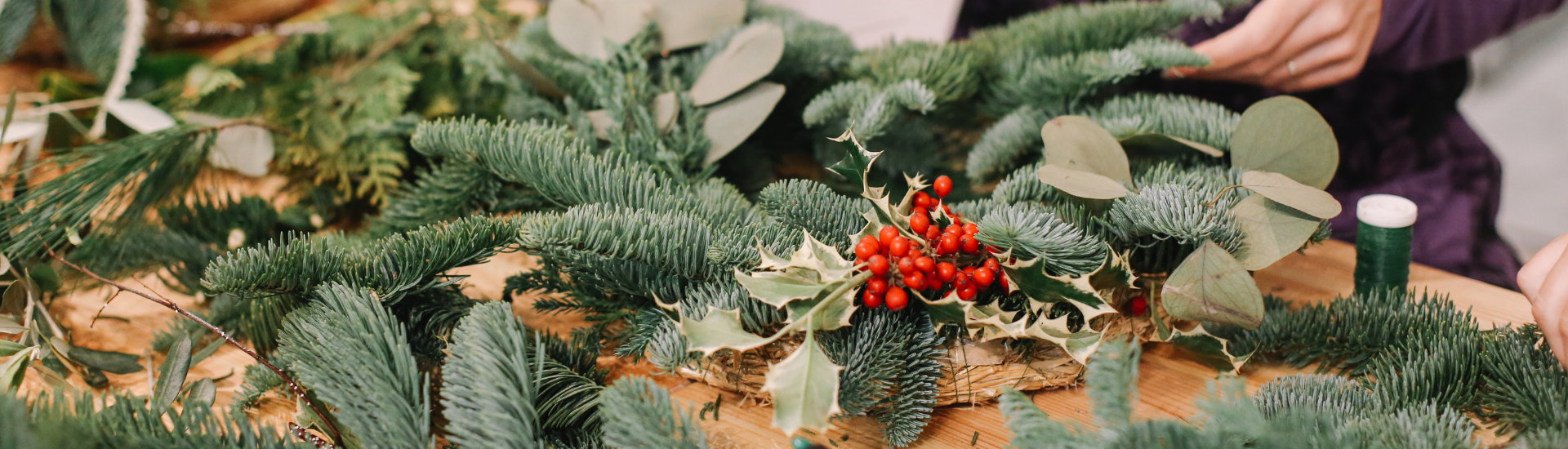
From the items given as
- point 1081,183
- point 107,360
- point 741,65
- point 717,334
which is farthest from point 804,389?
point 107,360

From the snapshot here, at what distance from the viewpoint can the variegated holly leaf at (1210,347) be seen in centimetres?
45

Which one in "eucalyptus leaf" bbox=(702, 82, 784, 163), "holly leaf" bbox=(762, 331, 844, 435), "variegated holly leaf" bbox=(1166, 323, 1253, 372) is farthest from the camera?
"eucalyptus leaf" bbox=(702, 82, 784, 163)

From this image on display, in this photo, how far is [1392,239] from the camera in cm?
48

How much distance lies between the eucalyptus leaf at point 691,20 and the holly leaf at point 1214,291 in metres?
0.40

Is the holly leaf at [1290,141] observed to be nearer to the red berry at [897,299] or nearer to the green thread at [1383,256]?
the green thread at [1383,256]

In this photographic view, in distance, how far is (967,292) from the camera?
41cm

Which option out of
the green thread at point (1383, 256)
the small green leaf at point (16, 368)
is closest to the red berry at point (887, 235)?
the green thread at point (1383, 256)

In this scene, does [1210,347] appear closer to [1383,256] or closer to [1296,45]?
[1383,256]

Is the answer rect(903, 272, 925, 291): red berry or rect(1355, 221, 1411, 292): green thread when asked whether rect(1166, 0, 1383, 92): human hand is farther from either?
rect(903, 272, 925, 291): red berry

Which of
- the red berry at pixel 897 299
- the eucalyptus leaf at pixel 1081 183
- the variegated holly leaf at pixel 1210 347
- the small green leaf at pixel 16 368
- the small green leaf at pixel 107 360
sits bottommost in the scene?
the variegated holly leaf at pixel 1210 347

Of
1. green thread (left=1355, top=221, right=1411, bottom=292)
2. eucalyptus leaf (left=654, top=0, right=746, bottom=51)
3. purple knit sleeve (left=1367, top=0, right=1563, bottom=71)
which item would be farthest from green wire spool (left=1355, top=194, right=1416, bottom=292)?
eucalyptus leaf (left=654, top=0, right=746, bottom=51)

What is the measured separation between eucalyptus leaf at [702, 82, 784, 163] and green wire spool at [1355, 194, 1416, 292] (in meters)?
0.39

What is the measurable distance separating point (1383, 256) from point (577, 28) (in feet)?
1.95

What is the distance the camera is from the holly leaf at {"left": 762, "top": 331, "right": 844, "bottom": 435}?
13.4 inches
